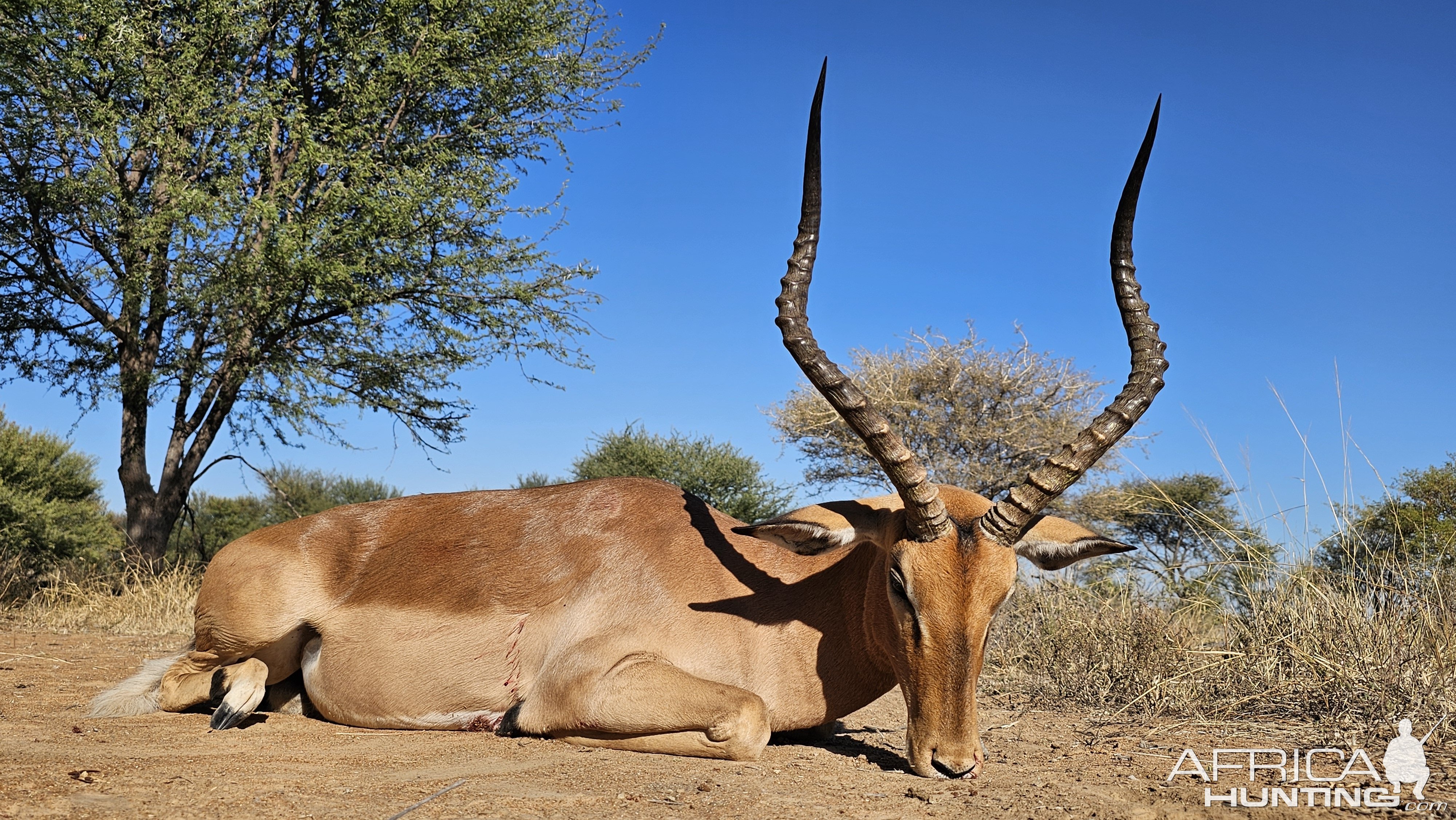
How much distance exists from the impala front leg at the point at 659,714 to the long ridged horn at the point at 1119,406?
1351mm

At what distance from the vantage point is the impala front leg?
4520 mm

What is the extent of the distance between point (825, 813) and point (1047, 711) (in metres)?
3.00

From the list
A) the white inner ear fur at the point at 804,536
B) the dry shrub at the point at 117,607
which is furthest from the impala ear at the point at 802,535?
the dry shrub at the point at 117,607

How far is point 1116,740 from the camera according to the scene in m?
5.07

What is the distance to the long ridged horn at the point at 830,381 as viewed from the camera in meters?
4.35

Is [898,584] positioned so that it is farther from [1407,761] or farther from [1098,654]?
[1098,654]

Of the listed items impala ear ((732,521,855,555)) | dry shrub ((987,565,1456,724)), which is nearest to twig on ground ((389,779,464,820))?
impala ear ((732,521,855,555))

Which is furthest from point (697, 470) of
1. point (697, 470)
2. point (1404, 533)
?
point (1404, 533)

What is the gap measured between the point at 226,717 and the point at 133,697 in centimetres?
91

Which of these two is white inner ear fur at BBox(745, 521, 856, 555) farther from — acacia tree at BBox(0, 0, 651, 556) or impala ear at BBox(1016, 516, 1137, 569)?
acacia tree at BBox(0, 0, 651, 556)

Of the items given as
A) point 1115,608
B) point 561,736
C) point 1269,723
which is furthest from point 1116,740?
point 1115,608

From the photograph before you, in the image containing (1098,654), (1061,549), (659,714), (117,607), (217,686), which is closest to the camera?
(659,714)

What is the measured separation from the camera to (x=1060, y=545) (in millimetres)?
4863

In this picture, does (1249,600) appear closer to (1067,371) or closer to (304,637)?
(304,637)
